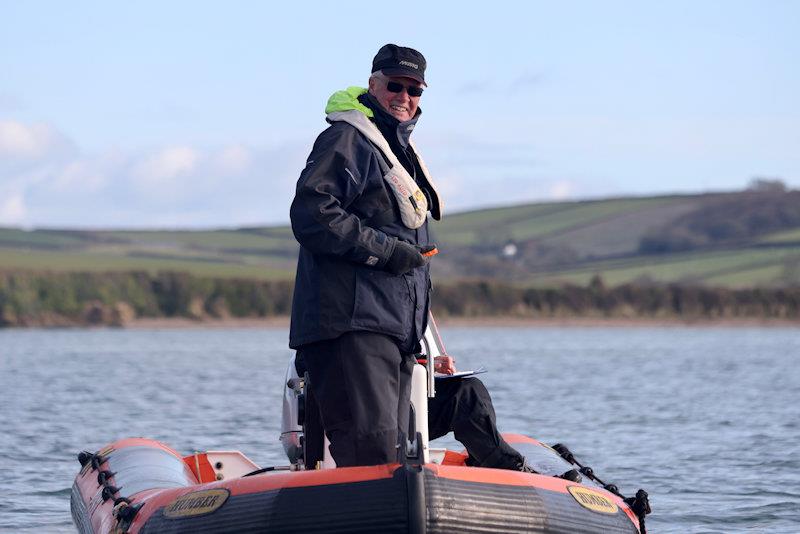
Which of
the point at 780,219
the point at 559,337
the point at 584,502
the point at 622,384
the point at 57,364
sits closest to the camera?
the point at 584,502

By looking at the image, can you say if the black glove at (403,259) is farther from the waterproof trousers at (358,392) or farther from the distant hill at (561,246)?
the distant hill at (561,246)

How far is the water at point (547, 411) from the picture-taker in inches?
454

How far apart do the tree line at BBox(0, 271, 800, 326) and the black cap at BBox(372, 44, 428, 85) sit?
48.0m

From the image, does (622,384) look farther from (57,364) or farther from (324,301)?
(324,301)

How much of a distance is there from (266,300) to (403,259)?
4891 cm

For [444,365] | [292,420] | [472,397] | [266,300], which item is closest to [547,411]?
[292,420]

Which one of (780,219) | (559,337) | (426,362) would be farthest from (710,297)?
(426,362)

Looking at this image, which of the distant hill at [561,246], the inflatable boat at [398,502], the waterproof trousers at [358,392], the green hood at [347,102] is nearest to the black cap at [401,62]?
the green hood at [347,102]

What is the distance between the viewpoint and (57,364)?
3306 centimetres

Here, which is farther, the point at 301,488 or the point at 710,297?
the point at 710,297

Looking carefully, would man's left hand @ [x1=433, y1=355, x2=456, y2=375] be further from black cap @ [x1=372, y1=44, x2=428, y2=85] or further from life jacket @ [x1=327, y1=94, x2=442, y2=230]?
black cap @ [x1=372, y1=44, x2=428, y2=85]

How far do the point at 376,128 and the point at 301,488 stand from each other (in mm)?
1607

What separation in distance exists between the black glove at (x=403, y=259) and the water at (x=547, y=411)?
3.97 m

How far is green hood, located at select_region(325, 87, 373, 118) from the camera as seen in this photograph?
6.68 metres
